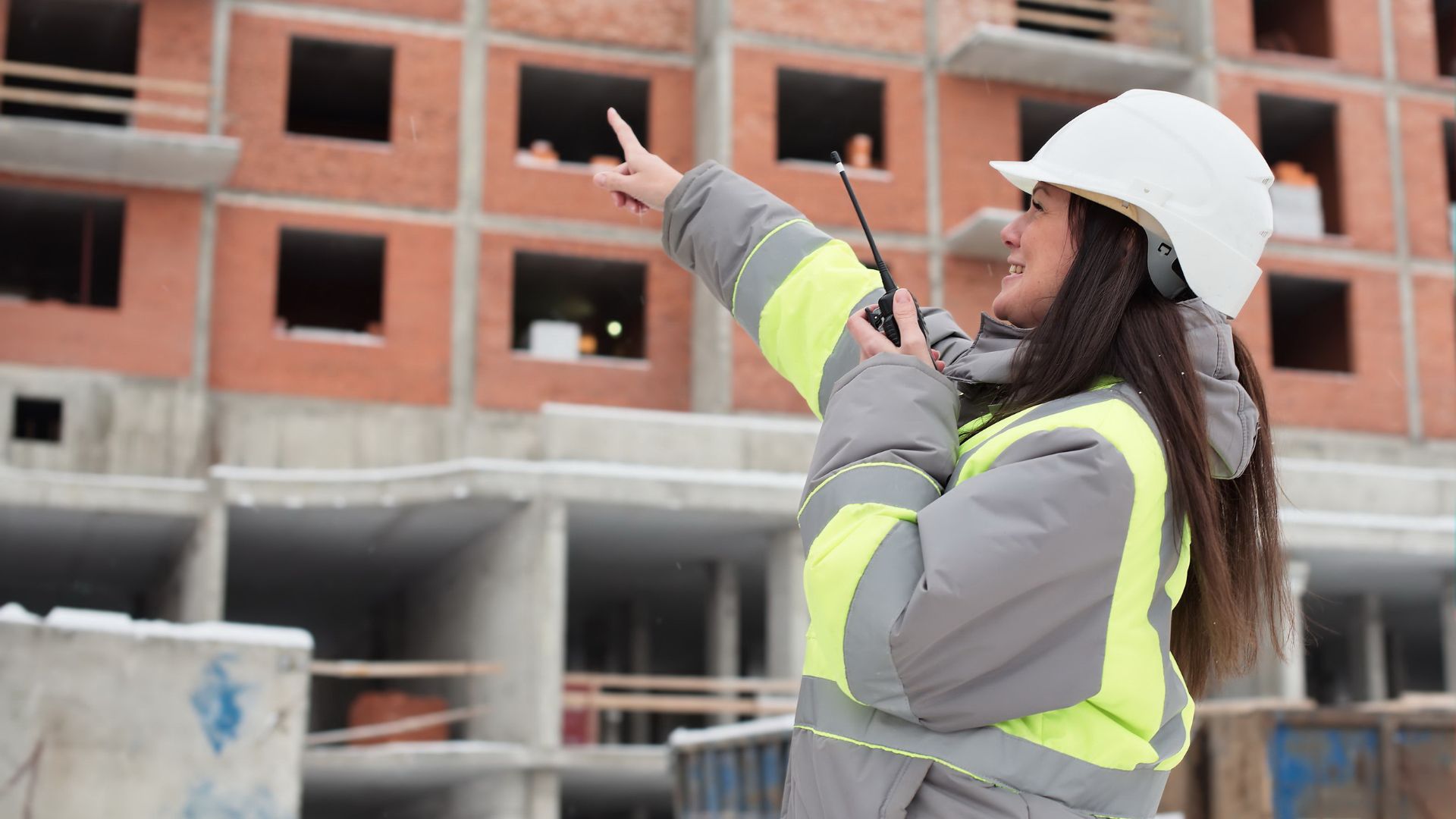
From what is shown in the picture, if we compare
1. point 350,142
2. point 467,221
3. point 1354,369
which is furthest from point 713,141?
point 1354,369

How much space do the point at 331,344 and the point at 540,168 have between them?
448cm

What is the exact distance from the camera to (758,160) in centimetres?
2738

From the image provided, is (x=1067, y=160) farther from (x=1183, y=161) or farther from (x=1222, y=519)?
(x=1222, y=519)

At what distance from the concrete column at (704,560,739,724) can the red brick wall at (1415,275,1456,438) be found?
42.6 ft

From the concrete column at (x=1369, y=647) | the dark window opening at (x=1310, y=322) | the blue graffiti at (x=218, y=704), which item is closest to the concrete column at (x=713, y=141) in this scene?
the dark window opening at (x=1310, y=322)

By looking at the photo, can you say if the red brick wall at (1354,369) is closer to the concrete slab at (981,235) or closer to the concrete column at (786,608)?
the concrete slab at (981,235)

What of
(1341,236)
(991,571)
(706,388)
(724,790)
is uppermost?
(1341,236)

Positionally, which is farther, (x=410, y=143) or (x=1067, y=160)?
(x=410, y=143)

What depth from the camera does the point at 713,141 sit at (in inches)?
1083

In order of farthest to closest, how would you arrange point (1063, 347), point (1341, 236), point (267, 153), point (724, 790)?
point (1341, 236) → point (267, 153) → point (724, 790) → point (1063, 347)

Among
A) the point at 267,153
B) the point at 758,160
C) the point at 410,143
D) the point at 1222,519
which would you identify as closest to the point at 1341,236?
the point at 758,160

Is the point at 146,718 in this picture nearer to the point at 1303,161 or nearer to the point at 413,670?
the point at 413,670

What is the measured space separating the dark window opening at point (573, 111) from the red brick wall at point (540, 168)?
0.24m

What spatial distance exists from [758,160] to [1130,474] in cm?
2566
